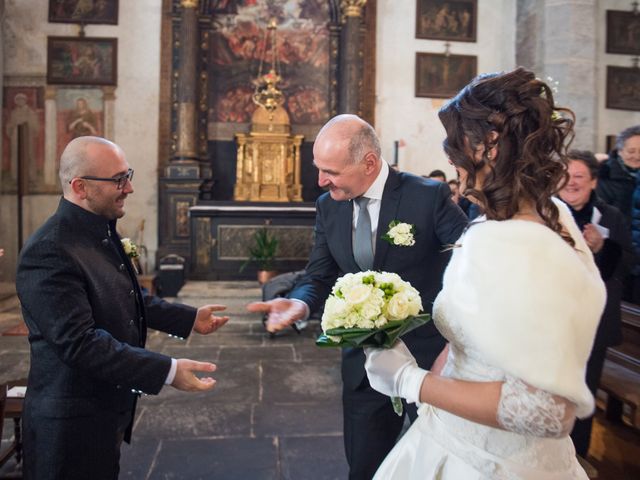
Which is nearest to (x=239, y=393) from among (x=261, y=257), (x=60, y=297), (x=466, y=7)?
(x=60, y=297)

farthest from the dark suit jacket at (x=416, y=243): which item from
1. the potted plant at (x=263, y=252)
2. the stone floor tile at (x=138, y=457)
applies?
the potted plant at (x=263, y=252)

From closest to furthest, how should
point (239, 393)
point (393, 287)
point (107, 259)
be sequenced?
point (393, 287) < point (107, 259) < point (239, 393)

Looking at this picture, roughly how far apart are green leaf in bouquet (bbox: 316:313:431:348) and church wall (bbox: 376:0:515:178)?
9.88m

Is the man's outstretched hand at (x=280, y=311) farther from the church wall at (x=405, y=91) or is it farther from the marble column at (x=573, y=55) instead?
the church wall at (x=405, y=91)

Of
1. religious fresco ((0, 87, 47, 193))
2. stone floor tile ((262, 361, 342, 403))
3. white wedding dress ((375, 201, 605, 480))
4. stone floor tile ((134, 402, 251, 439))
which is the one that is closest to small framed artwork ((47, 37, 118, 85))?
religious fresco ((0, 87, 47, 193))

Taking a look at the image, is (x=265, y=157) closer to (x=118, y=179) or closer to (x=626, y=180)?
(x=626, y=180)

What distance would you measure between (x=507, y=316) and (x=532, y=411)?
0.71 ft

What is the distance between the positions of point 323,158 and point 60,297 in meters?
1.18

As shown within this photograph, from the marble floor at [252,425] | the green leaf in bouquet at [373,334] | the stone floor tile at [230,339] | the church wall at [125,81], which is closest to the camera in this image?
the green leaf in bouquet at [373,334]

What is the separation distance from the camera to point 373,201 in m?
2.63

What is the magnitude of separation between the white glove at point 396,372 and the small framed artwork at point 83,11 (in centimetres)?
1073

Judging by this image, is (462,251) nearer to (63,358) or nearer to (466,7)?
(63,358)

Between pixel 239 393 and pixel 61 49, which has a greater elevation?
pixel 61 49

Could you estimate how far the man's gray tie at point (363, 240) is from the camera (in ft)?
8.51
